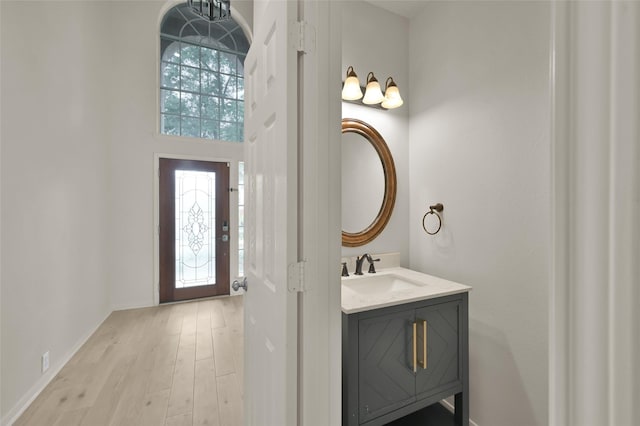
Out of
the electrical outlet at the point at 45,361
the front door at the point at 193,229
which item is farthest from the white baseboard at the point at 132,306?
the electrical outlet at the point at 45,361

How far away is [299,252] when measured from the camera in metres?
0.93

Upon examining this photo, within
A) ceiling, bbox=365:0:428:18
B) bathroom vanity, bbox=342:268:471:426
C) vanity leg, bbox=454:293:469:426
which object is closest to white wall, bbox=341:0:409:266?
ceiling, bbox=365:0:428:18

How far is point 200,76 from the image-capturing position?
156 inches

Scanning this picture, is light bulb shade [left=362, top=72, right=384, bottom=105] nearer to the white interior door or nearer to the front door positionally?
the white interior door

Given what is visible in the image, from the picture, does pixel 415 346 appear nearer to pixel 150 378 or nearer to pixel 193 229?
pixel 150 378

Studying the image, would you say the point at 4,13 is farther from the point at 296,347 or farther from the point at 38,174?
the point at 296,347

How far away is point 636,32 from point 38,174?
287 centimetres

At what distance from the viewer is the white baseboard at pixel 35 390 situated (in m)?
1.69

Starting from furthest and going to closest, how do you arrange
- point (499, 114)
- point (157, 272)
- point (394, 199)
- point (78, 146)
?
point (157, 272) < point (78, 146) < point (394, 199) < point (499, 114)

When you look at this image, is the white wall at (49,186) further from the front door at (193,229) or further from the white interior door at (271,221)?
the white interior door at (271,221)

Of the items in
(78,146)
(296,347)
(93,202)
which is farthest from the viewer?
(93,202)

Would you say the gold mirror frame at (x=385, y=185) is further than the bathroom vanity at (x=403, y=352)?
Yes

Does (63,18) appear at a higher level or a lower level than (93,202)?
higher

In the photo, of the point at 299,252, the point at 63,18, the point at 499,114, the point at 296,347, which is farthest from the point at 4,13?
the point at 499,114
